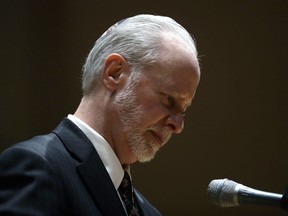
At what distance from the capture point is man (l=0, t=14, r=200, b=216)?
1.19 metres

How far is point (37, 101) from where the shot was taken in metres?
2.51

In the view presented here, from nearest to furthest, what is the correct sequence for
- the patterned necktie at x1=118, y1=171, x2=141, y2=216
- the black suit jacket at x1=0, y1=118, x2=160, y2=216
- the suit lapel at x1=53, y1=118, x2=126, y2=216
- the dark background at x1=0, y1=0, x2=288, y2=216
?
the black suit jacket at x1=0, y1=118, x2=160, y2=216, the suit lapel at x1=53, y1=118, x2=126, y2=216, the patterned necktie at x1=118, y1=171, x2=141, y2=216, the dark background at x1=0, y1=0, x2=288, y2=216

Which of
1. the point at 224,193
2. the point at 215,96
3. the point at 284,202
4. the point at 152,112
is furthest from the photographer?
the point at 215,96

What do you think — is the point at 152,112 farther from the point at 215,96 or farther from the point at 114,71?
the point at 215,96

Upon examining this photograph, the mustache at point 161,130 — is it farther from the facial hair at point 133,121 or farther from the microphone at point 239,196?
the microphone at point 239,196

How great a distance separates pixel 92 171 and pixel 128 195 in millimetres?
148

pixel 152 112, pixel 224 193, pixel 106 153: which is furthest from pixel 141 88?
pixel 224 193

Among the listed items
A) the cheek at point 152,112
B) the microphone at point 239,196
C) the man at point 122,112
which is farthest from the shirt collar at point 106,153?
the microphone at point 239,196

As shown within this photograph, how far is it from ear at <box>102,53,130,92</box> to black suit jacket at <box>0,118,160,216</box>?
14 cm

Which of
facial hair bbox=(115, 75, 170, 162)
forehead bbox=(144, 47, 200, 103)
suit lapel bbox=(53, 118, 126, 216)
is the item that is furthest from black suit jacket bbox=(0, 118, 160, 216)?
forehead bbox=(144, 47, 200, 103)

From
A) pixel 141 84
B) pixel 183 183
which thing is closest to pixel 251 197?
pixel 141 84

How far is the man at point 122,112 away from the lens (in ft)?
3.89

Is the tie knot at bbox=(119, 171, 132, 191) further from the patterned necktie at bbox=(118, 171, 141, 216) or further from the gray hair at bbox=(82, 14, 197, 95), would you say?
the gray hair at bbox=(82, 14, 197, 95)

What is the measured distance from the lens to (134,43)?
4.44 ft
